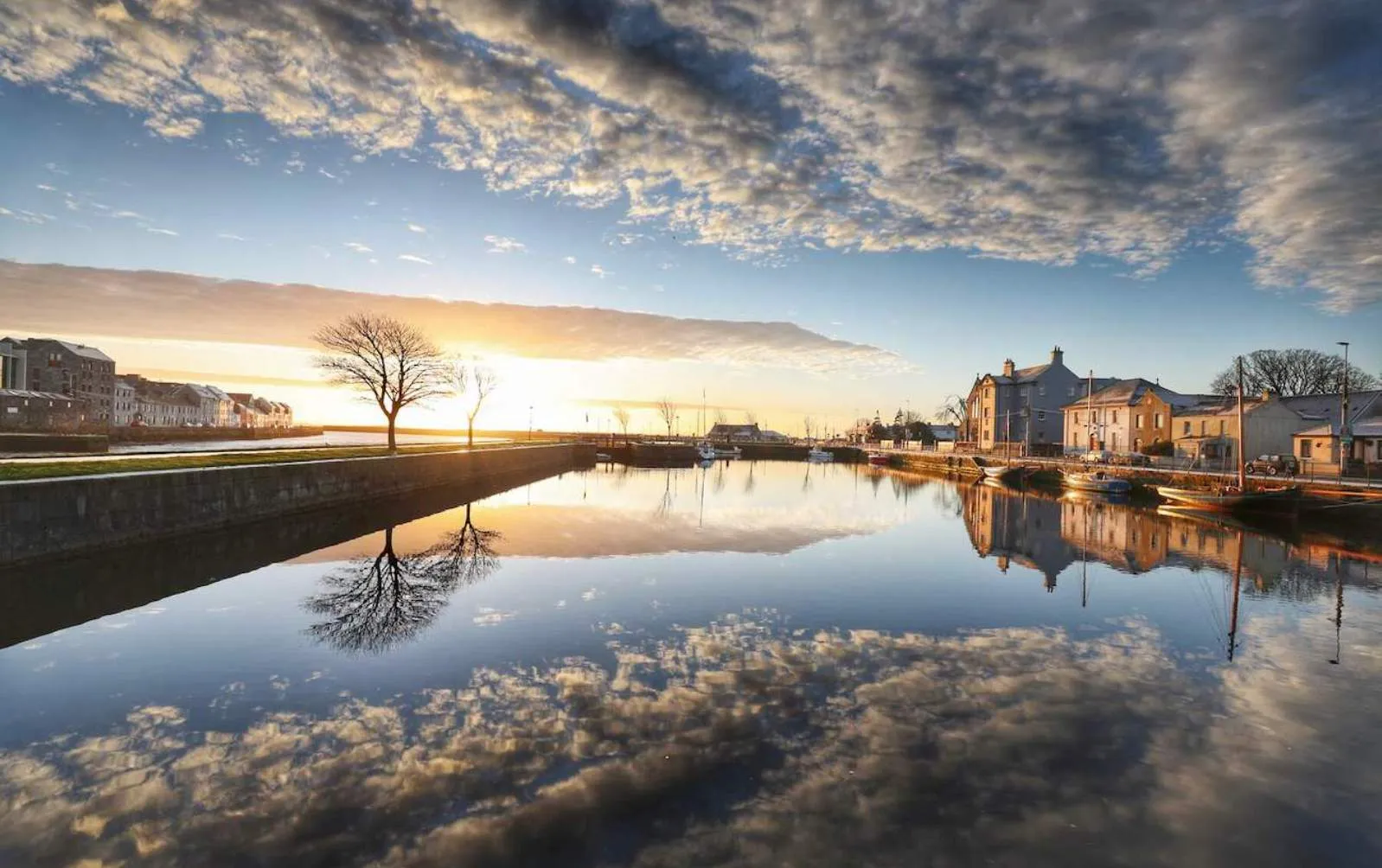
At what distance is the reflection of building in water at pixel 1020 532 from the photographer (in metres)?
27.3

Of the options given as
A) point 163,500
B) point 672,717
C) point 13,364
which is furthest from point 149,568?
point 13,364

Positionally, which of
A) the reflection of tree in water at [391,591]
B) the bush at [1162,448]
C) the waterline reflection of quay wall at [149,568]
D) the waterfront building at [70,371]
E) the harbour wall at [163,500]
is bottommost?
the reflection of tree in water at [391,591]

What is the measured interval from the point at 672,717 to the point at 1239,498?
45939 mm

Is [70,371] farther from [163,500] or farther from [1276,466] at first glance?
[1276,466]

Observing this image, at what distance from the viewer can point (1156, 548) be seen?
103 feet

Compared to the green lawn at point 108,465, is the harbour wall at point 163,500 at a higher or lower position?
lower

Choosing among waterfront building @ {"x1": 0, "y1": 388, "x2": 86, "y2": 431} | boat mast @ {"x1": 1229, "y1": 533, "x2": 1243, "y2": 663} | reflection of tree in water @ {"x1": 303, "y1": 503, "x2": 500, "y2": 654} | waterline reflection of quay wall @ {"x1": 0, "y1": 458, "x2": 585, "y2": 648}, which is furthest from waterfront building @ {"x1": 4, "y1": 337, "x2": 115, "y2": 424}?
boat mast @ {"x1": 1229, "y1": 533, "x2": 1243, "y2": 663}

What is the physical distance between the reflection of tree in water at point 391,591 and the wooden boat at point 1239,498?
42836 mm

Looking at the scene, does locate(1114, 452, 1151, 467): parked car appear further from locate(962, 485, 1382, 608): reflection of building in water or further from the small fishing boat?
locate(962, 485, 1382, 608): reflection of building in water

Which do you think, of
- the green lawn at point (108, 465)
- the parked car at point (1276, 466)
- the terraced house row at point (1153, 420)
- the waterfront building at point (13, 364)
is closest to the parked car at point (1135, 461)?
the terraced house row at point (1153, 420)

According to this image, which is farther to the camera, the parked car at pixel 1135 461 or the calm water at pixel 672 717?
the parked car at pixel 1135 461

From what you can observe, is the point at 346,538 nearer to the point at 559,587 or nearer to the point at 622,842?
the point at 559,587

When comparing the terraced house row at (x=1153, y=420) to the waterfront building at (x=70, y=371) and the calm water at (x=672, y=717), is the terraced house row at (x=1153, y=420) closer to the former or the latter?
the calm water at (x=672, y=717)

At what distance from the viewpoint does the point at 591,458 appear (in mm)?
111312
